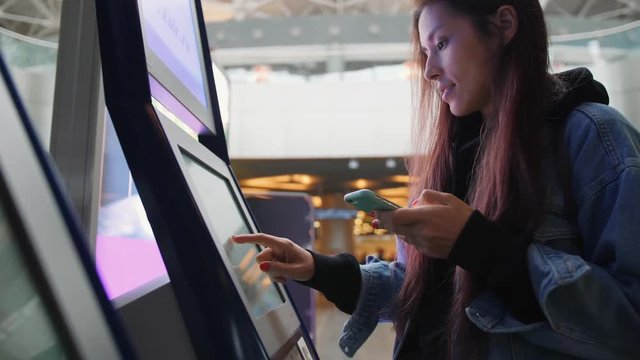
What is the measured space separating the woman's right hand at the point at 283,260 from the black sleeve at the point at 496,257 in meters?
0.33

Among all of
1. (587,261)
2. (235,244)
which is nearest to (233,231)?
(235,244)

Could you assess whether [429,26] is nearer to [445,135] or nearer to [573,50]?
[445,135]

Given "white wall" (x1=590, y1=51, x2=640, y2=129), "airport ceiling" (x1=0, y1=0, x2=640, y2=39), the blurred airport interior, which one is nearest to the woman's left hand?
"airport ceiling" (x1=0, y1=0, x2=640, y2=39)

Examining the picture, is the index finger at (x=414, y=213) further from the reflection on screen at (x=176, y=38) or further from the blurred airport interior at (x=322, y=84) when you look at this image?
the blurred airport interior at (x=322, y=84)

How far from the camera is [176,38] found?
88 cm

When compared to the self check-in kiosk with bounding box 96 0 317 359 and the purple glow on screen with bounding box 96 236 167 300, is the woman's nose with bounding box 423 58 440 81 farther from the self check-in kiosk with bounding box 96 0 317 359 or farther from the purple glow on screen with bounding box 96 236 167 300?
the purple glow on screen with bounding box 96 236 167 300

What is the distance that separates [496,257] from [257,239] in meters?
0.39

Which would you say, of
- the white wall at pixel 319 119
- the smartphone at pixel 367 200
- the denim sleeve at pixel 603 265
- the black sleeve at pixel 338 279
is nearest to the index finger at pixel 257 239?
the black sleeve at pixel 338 279

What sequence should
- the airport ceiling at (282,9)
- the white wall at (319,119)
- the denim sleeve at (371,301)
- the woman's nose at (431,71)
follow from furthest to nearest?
the white wall at (319,119), the airport ceiling at (282,9), the denim sleeve at (371,301), the woman's nose at (431,71)

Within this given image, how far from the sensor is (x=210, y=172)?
0.91 meters

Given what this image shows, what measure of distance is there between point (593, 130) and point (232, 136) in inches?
376

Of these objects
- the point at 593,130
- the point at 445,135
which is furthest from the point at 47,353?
the point at 445,135

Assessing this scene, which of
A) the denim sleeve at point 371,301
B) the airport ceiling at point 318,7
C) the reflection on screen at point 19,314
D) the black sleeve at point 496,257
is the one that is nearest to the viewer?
the reflection on screen at point 19,314

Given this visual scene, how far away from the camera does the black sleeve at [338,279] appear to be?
1.01 m
